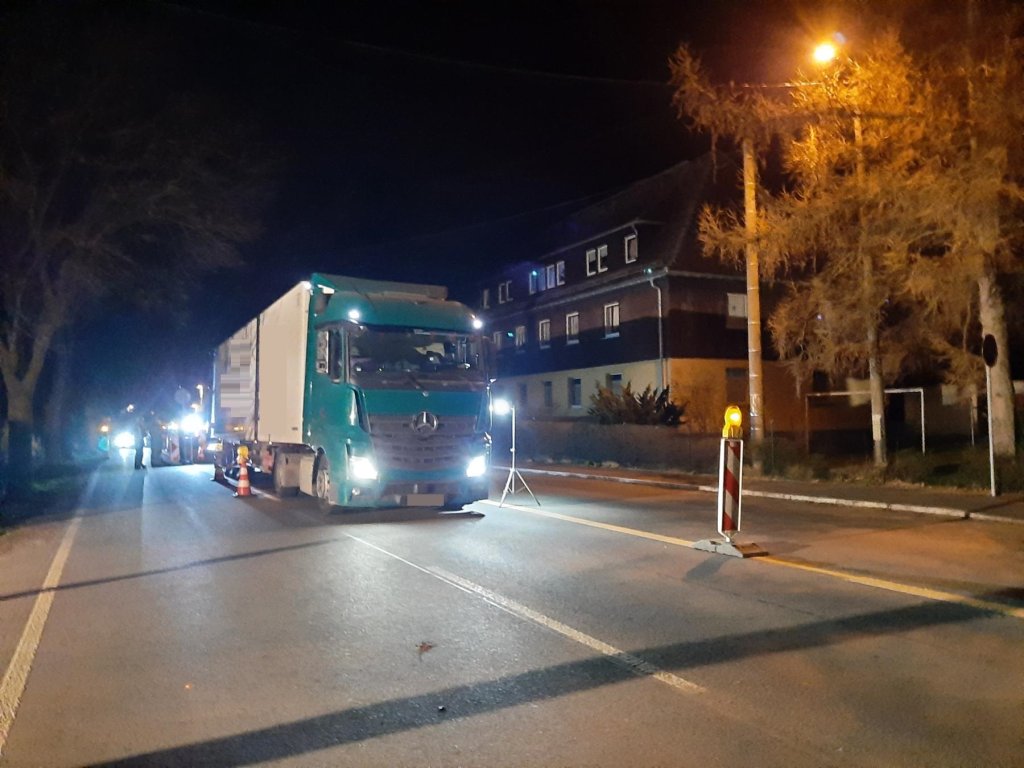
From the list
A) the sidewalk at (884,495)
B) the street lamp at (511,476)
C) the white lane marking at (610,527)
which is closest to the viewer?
the white lane marking at (610,527)

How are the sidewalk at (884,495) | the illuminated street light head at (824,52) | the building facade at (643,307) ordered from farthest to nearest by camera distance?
the building facade at (643,307) → the illuminated street light head at (824,52) → the sidewalk at (884,495)

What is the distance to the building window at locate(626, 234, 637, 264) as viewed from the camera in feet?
114

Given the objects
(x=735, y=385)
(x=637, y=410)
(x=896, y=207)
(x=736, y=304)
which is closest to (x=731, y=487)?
(x=896, y=207)

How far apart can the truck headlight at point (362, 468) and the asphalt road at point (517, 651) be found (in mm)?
1146

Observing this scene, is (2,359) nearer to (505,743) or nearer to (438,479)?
(438,479)

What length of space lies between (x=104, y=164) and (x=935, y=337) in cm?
2161

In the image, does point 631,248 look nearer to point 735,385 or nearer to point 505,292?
point 735,385

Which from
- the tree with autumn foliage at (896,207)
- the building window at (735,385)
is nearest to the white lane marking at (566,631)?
the tree with autumn foliage at (896,207)

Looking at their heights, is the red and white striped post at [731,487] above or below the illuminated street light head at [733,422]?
below

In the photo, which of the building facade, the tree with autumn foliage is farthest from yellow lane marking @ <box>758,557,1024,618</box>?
the building facade

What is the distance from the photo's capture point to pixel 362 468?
12633 millimetres

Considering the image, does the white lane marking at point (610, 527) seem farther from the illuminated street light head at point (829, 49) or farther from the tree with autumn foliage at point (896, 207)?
the illuminated street light head at point (829, 49)

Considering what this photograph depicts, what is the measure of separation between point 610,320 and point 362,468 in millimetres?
24331

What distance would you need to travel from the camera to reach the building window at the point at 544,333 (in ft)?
133
